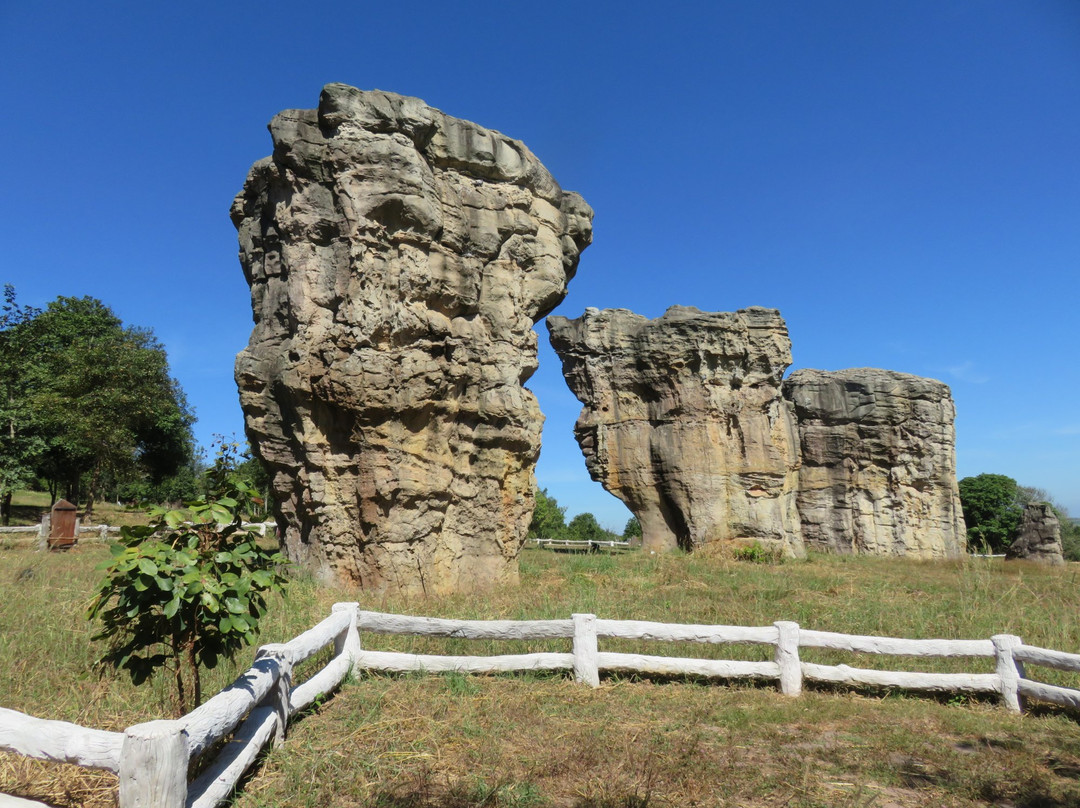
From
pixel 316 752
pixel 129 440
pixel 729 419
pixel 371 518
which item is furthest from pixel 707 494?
pixel 129 440

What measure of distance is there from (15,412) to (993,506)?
199 ft

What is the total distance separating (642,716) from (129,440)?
27.9 m

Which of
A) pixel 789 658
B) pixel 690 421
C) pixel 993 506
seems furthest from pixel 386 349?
pixel 993 506

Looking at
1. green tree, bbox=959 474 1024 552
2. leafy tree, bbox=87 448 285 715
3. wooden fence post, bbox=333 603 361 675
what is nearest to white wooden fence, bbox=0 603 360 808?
leafy tree, bbox=87 448 285 715

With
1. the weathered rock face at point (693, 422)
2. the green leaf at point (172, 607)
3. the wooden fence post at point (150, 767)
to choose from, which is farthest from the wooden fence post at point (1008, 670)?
the weathered rock face at point (693, 422)

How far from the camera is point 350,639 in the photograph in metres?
6.49

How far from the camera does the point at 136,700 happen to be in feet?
17.3

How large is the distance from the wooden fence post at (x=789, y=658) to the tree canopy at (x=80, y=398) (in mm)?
21992

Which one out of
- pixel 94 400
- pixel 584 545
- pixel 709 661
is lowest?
pixel 709 661

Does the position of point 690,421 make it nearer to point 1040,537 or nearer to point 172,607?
point 1040,537

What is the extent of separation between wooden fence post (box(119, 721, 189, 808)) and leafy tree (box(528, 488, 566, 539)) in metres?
50.8

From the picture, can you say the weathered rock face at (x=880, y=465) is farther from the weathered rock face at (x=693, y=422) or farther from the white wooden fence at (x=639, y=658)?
the white wooden fence at (x=639, y=658)

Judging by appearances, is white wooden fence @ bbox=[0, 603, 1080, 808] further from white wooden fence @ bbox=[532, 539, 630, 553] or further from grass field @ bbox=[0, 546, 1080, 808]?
white wooden fence @ bbox=[532, 539, 630, 553]

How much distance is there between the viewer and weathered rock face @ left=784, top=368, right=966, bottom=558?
28047mm
